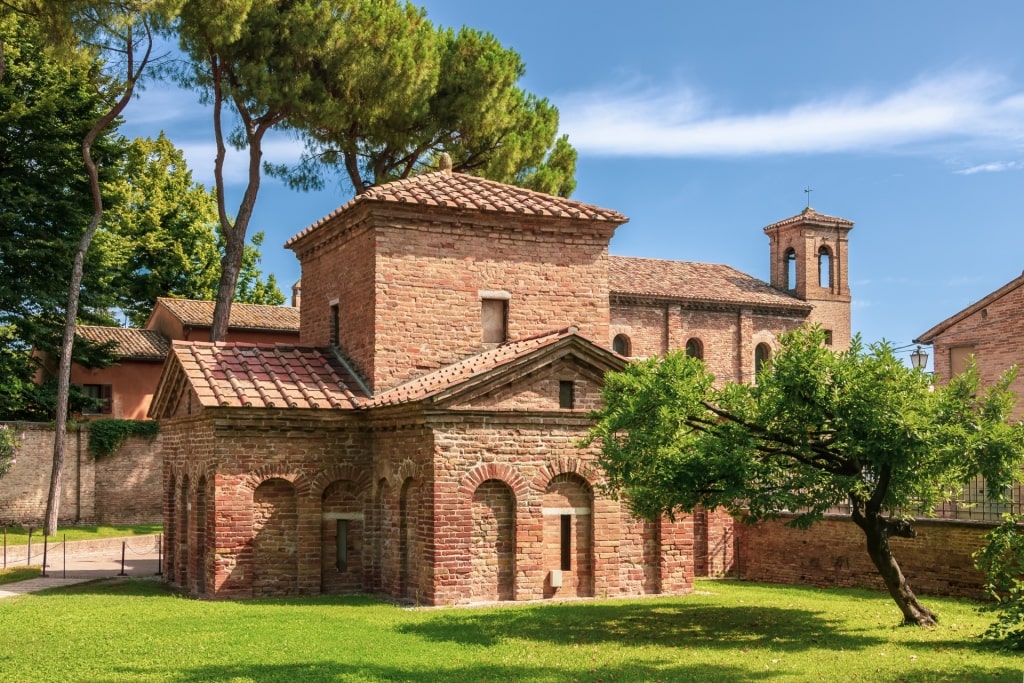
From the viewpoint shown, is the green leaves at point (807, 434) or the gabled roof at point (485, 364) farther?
the gabled roof at point (485, 364)

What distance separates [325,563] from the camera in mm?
17531

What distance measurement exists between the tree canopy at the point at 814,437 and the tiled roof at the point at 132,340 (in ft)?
82.3

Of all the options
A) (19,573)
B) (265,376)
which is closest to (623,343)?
(265,376)

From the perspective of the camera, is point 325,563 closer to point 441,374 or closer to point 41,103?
point 441,374

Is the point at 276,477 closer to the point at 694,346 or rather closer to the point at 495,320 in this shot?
the point at 495,320

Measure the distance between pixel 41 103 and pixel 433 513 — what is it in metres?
20.1

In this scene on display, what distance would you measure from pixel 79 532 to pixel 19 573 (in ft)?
21.9

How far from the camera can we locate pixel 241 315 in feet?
128

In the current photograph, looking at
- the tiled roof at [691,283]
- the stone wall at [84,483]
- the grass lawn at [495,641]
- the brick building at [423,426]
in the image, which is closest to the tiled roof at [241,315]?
the stone wall at [84,483]

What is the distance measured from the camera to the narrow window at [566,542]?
16.9 m

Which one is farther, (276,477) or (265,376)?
(265,376)

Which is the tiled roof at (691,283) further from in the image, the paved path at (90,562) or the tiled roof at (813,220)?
the paved path at (90,562)

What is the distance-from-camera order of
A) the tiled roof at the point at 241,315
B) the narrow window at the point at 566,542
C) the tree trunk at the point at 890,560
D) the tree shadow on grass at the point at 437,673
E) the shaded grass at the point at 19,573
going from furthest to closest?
the tiled roof at the point at 241,315 < the shaded grass at the point at 19,573 < the narrow window at the point at 566,542 < the tree trunk at the point at 890,560 < the tree shadow on grass at the point at 437,673

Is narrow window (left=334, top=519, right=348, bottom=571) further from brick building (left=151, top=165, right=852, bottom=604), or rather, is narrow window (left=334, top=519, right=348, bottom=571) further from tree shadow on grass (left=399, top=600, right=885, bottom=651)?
tree shadow on grass (left=399, top=600, right=885, bottom=651)
